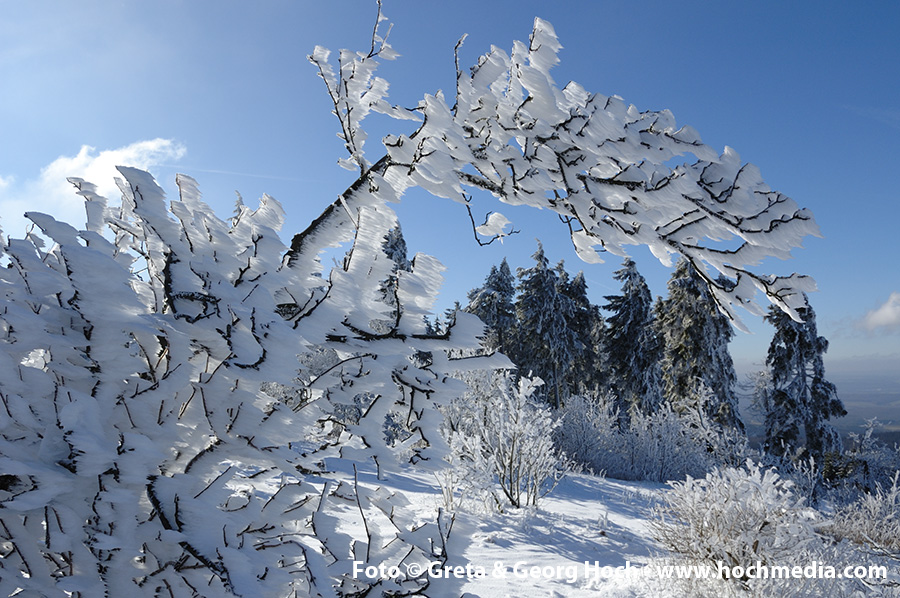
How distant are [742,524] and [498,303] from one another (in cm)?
2199

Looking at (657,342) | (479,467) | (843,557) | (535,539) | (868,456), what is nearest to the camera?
(843,557)

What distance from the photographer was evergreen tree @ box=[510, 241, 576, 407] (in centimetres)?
2416

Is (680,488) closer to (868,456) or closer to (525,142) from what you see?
(525,142)

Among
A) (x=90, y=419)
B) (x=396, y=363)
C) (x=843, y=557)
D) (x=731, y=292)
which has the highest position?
(x=731, y=292)

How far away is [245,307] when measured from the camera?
105 cm

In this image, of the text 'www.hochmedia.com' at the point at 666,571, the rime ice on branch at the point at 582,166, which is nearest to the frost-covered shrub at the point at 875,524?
the text 'www.hochmedia.com' at the point at 666,571

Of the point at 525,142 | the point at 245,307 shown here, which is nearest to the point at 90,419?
the point at 245,307

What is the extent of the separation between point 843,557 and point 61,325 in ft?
20.0

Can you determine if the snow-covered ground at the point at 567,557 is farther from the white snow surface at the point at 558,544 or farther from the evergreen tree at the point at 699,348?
the evergreen tree at the point at 699,348

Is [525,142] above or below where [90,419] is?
above

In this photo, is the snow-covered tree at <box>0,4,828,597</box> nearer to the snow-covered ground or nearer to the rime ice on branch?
the rime ice on branch

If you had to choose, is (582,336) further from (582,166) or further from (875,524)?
(582,166)
